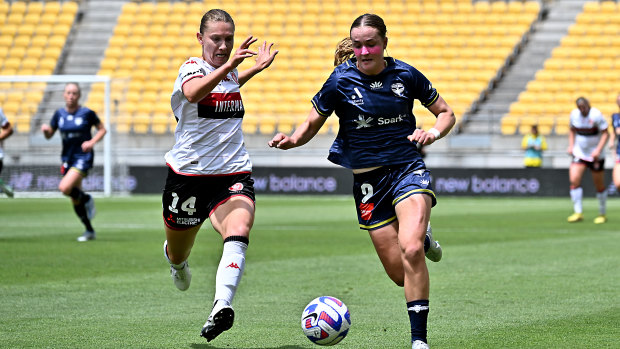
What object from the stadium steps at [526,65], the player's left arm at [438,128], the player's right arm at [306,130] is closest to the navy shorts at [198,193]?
the player's right arm at [306,130]

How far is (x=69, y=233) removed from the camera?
15.8 metres

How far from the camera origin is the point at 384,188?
21.3ft

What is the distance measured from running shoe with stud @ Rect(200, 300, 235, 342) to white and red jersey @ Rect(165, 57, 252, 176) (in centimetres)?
138

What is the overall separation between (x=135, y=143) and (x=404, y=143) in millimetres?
23858

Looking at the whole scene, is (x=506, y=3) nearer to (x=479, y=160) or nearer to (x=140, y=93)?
(x=479, y=160)

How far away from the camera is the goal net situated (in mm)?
26266

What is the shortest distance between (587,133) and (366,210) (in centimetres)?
1264

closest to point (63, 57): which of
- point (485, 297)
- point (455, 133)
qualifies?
point (455, 133)

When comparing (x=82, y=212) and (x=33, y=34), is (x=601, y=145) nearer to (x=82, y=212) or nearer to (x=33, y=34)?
(x=82, y=212)

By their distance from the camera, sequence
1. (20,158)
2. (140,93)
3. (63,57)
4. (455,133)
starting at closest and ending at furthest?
1. (20,158)
2. (455,133)
3. (140,93)
4. (63,57)

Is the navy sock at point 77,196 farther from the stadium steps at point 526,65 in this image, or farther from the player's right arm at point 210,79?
the stadium steps at point 526,65

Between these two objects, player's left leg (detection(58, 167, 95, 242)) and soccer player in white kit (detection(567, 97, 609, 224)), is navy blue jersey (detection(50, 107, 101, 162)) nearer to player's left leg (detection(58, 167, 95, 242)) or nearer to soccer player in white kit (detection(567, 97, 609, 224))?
player's left leg (detection(58, 167, 95, 242))

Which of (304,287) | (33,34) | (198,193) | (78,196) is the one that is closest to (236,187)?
(198,193)

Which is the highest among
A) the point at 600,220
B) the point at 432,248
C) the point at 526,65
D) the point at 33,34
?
the point at 432,248
